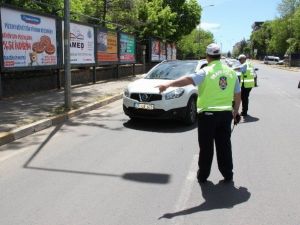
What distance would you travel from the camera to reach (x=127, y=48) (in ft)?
86.2

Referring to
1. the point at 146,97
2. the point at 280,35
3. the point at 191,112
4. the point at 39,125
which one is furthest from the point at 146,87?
the point at 280,35

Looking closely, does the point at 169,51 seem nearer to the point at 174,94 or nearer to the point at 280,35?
the point at 174,94

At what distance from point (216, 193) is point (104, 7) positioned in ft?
75.2

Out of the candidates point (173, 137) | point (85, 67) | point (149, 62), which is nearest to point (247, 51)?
point (149, 62)

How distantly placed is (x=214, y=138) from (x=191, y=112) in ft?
15.1

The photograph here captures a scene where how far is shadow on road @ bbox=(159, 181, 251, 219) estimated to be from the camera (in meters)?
5.03

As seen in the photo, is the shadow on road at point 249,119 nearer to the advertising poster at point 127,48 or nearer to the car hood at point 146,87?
the car hood at point 146,87

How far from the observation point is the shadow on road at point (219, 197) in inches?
198

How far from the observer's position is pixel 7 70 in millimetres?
13375

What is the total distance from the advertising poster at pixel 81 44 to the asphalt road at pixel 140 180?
8.78 meters

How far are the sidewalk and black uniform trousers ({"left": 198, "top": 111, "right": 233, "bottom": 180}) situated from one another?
160 inches

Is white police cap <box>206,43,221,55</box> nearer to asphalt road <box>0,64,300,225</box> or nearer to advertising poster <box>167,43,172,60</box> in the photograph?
asphalt road <box>0,64,300,225</box>

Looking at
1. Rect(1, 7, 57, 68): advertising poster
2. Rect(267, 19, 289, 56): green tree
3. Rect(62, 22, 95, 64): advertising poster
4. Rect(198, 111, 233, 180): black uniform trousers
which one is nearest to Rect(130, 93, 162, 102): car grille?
Rect(198, 111, 233, 180): black uniform trousers

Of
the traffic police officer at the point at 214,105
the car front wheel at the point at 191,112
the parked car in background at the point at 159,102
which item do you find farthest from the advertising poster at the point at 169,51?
the traffic police officer at the point at 214,105
